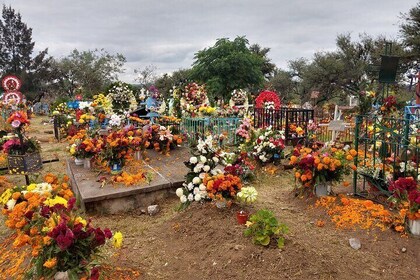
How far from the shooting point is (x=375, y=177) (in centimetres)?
506

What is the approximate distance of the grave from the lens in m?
5.17

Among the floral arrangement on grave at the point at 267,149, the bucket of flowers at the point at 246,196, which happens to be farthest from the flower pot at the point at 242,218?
the floral arrangement on grave at the point at 267,149

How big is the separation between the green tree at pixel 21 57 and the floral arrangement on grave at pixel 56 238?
153ft

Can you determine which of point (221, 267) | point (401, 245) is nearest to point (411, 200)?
point (401, 245)

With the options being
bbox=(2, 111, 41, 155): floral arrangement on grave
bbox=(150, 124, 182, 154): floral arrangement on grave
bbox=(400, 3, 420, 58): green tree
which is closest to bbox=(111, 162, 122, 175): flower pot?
bbox=(150, 124, 182, 154): floral arrangement on grave

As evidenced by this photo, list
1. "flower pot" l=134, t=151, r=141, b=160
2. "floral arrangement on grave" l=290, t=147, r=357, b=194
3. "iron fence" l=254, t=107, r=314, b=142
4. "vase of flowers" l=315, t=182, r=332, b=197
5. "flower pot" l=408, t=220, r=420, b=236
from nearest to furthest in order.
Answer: "flower pot" l=408, t=220, r=420, b=236 < "floral arrangement on grave" l=290, t=147, r=357, b=194 < "vase of flowers" l=315, t=182, r=332, b=197 < "flower pot" l=134, t=151, r=141, b=160 < "iron fence" l=254, t=107, r=314, b=142

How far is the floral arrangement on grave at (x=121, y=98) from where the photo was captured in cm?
1387

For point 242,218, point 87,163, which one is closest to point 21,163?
point 87,163

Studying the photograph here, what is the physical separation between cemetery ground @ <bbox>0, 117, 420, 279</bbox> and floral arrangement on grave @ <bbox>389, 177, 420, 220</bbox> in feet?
0.99

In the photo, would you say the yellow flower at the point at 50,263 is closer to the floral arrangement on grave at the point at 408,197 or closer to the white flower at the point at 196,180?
the white flower at the point at 196,180

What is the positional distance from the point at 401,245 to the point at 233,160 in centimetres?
278

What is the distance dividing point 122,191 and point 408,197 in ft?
13.3

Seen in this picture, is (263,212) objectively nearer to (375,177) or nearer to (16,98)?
(375,177)

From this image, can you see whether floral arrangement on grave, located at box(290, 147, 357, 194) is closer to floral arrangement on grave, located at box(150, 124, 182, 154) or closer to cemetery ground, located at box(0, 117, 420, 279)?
cemetery ground, located at box(0, 117, 420, 279)
